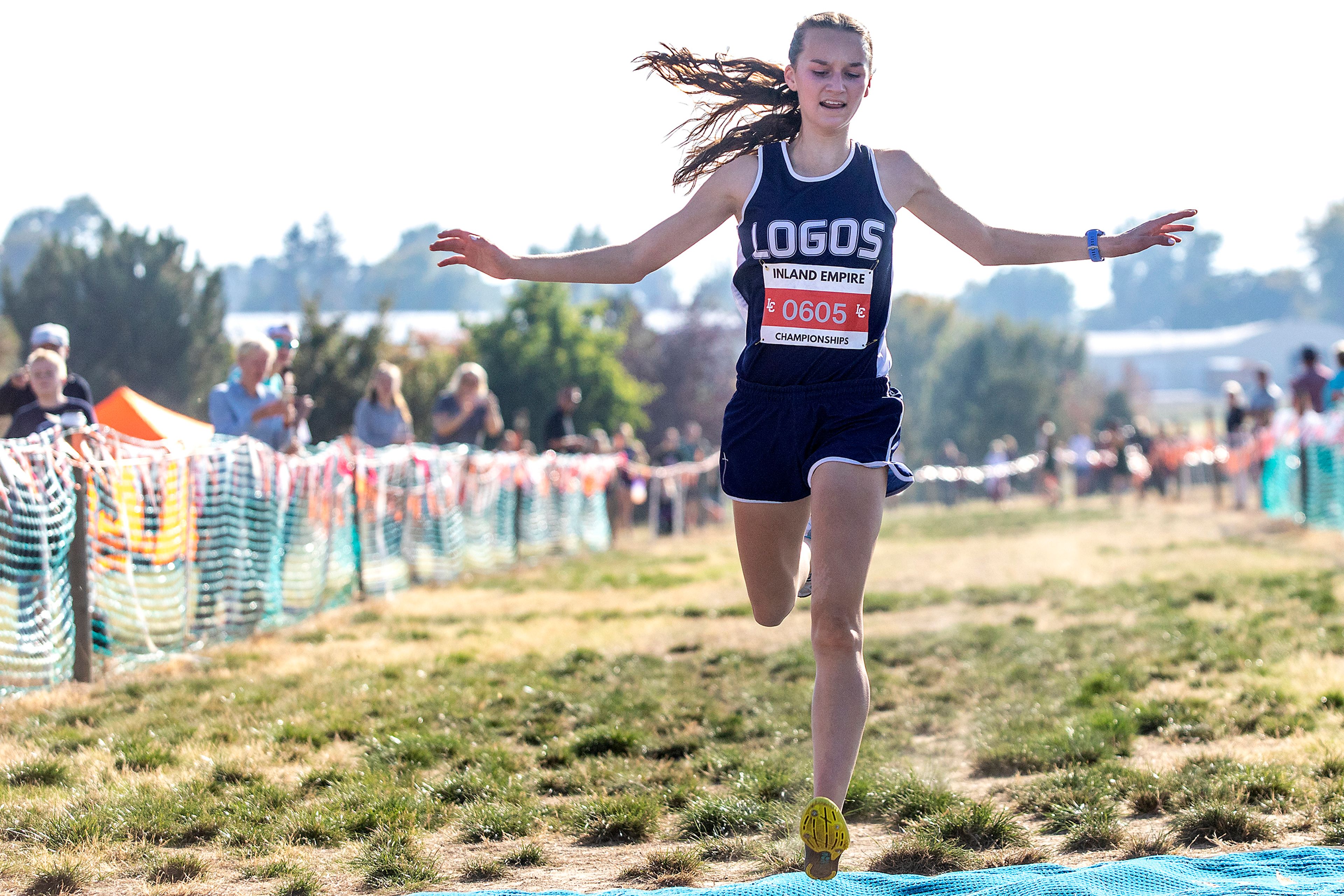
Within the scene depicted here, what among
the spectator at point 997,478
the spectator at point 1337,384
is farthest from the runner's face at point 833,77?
the spectator at point 997,478

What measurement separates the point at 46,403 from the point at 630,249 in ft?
17.0

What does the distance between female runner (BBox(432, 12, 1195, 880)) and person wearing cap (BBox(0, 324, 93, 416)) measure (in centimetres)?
521

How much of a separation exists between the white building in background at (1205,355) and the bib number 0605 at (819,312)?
5097 inches

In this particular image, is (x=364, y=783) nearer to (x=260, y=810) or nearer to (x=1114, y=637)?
(x=260, y=810)

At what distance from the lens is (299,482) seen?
9.52 meters

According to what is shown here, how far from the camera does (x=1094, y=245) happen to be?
4133mm

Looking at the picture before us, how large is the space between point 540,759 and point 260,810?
1162 millimetres

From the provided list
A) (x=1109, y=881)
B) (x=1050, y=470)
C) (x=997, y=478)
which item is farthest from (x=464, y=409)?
(x=997, y=478)

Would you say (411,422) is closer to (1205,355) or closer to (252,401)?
(252,401)

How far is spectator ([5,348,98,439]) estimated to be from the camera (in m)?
7.70

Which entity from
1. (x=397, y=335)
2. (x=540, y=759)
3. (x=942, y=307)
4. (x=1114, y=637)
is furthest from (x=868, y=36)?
(x=942, y=307)

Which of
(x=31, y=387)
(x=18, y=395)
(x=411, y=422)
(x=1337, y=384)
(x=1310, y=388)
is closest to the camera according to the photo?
(x=31, y=387)

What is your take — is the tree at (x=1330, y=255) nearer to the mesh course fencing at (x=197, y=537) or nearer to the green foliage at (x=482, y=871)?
the mesh course fencing at (x=197, y=537)

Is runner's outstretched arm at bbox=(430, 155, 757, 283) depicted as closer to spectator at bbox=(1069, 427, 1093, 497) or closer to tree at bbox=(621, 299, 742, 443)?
spectator at bbox=(1069, 427, 1093, 497)
